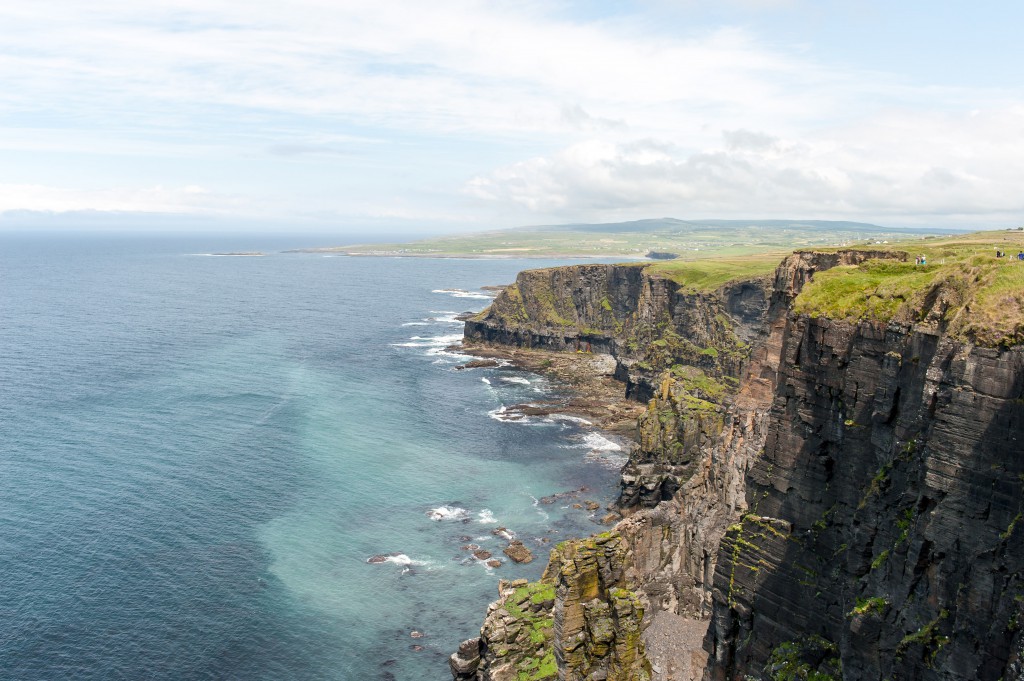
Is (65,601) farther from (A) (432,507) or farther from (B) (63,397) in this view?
(B) (63,397)

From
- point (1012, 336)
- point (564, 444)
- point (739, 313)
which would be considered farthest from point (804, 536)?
point (739, 313)

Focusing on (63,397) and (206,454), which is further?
(63,397)

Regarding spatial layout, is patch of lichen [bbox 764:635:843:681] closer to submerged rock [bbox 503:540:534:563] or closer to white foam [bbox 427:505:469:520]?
submerged rock [bbox 503:540:534:563]

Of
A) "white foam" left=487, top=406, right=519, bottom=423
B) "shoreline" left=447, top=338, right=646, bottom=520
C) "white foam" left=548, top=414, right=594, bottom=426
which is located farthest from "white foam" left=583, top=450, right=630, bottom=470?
"white foam" left=487, top=406, right=519, bottom=423

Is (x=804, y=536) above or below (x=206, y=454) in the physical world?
above

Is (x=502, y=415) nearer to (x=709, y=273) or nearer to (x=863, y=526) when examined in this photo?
(x=709, y=273)

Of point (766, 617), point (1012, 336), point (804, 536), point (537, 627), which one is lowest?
point (537, 627)

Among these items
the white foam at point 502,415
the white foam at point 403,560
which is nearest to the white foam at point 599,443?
the white foam at point 502,415
